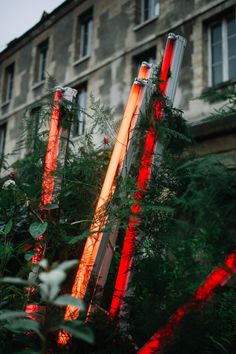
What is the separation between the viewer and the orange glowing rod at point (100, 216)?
1.71 metres

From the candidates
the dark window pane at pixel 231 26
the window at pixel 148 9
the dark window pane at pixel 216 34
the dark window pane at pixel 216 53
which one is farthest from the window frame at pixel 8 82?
the dark window pane at pixel 231 26

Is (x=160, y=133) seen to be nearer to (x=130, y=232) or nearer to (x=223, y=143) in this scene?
(x=130, y=232)

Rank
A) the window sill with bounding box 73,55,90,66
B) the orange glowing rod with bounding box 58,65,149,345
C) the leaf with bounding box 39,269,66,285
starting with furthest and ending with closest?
1. the window sill with bounding box 73,55,90,66
2. the orange glowing rod with bounding box 58,65,149,345
3. the leaf with bounding box 39,269,66,285

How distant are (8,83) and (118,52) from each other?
725cm

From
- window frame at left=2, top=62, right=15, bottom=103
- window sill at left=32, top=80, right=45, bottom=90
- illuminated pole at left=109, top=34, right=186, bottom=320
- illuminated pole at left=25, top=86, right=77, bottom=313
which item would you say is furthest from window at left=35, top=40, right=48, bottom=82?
illuminated pole at left=109, top=34, right=186, bottom=320

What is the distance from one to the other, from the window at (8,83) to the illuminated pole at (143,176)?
15178 mm

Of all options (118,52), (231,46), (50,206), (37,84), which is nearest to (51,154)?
(50,206)

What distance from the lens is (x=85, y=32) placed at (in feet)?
43.3

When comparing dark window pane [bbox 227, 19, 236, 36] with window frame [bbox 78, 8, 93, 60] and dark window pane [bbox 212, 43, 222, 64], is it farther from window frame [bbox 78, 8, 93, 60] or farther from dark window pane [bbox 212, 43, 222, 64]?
window frame [bbox 78, 8, 93, 60]

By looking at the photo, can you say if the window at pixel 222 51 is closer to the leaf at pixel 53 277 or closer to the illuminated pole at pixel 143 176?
the illuminated pole at pixel 143 176

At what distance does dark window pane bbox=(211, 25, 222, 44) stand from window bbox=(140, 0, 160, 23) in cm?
222

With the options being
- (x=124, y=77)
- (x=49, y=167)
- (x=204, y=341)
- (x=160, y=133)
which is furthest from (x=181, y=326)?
(x=124, y=77)

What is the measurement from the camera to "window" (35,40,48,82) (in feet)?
48.7

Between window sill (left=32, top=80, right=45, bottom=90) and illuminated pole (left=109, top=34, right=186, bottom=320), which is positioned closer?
illuminated pole (left=109, top=34, right=186, bottom=320)
